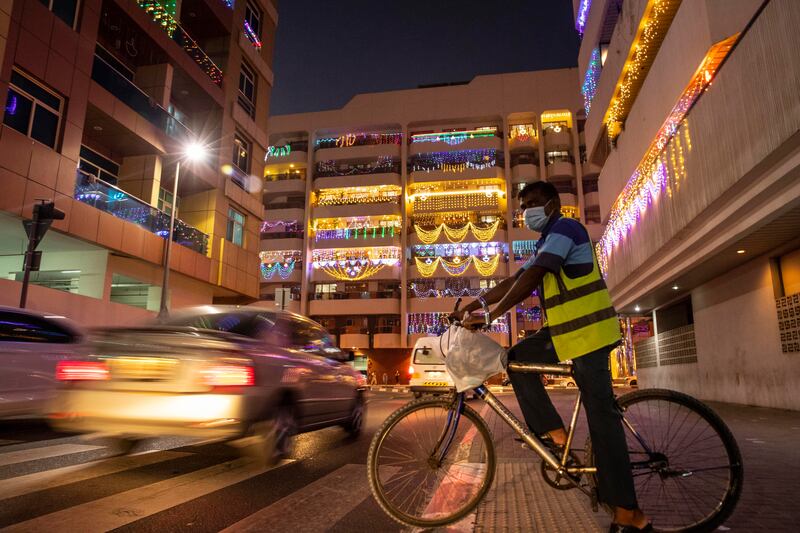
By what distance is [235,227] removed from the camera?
23625 mm

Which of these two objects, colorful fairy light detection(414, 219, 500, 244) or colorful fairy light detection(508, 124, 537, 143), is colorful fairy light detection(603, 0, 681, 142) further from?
colorful fairy light detection(508, 124, 537, 143)

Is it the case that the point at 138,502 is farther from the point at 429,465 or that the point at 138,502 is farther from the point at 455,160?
the point at 455,160

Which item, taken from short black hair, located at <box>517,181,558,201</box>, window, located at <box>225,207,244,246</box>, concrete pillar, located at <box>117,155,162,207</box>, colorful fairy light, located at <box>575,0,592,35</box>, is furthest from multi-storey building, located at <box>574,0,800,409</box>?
concrete pillar, located at <box>117,155,162,207</box>

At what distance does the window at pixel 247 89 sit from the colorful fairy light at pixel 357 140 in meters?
26.0

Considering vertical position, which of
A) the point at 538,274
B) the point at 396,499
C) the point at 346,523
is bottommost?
the point at 346,523

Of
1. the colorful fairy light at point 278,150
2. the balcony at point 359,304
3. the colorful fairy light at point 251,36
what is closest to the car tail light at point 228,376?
the colorful fairy light at point 251,36

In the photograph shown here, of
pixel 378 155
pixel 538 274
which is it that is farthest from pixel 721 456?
pixel 378 155

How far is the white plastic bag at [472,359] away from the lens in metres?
2.99

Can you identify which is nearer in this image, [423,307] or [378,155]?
[423,307]

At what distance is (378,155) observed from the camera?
4994cm

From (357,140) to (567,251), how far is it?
51.7 m

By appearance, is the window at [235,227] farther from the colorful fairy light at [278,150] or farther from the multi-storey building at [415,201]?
the colorful fairy light at [278,150]

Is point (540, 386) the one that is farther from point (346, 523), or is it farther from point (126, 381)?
point (126, 381)

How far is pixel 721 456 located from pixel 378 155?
48.6m
